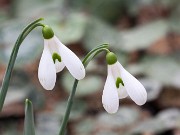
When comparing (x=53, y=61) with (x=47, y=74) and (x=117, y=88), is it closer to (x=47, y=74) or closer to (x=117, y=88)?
(x=47, y=74)

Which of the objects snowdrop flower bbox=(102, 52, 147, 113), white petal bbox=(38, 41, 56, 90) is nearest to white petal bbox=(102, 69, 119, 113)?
snowdrop flower bbox=(102, 52, 147, 113)

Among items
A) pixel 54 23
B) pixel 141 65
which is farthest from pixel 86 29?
pixel 141 65

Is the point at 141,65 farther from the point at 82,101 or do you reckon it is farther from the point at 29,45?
the point at 29,45

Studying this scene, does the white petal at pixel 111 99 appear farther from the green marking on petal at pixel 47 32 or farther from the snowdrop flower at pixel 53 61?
the green marking on petal at pixel 47 32

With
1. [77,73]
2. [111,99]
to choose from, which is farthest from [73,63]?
[111,99]

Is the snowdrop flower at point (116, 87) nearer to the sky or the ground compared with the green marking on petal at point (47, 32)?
nearer to the ground

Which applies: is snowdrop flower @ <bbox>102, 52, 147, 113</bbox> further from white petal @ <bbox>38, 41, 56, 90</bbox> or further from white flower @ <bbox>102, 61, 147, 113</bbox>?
white petal @ <bbox>38, 41, 56, 90</bbox>

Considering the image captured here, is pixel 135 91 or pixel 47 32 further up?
pixel 47 32

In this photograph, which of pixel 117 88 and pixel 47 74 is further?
pixel 117 88

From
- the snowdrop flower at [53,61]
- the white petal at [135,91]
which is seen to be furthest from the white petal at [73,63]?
the white petal at [135,91]
